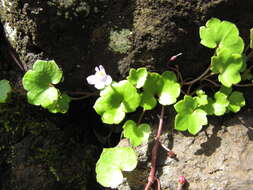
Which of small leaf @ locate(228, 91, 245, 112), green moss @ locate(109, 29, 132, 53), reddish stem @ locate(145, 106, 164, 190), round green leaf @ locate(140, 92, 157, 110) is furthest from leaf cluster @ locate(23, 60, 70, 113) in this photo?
small leaf @ locate(228, 91, 245, 112)

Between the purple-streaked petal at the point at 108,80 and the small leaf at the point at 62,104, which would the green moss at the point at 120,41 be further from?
the small leaf at the point at 62,104

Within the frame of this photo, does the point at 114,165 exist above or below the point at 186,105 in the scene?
below

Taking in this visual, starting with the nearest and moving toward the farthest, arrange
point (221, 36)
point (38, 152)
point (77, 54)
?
point (221, 36) < point (77, 54) < point (38, 152)

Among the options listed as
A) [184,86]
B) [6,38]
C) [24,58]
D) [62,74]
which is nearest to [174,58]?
[184,86]

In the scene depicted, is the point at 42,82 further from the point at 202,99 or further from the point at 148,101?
the point at 202,99

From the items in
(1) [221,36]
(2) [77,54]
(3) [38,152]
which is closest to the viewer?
(1) [221,36]

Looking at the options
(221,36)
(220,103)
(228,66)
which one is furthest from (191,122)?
(221,36)

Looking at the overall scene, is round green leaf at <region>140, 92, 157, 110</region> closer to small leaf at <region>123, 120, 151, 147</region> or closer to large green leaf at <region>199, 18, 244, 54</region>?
small leaf at <region>123, 120, 151, 147</region>
